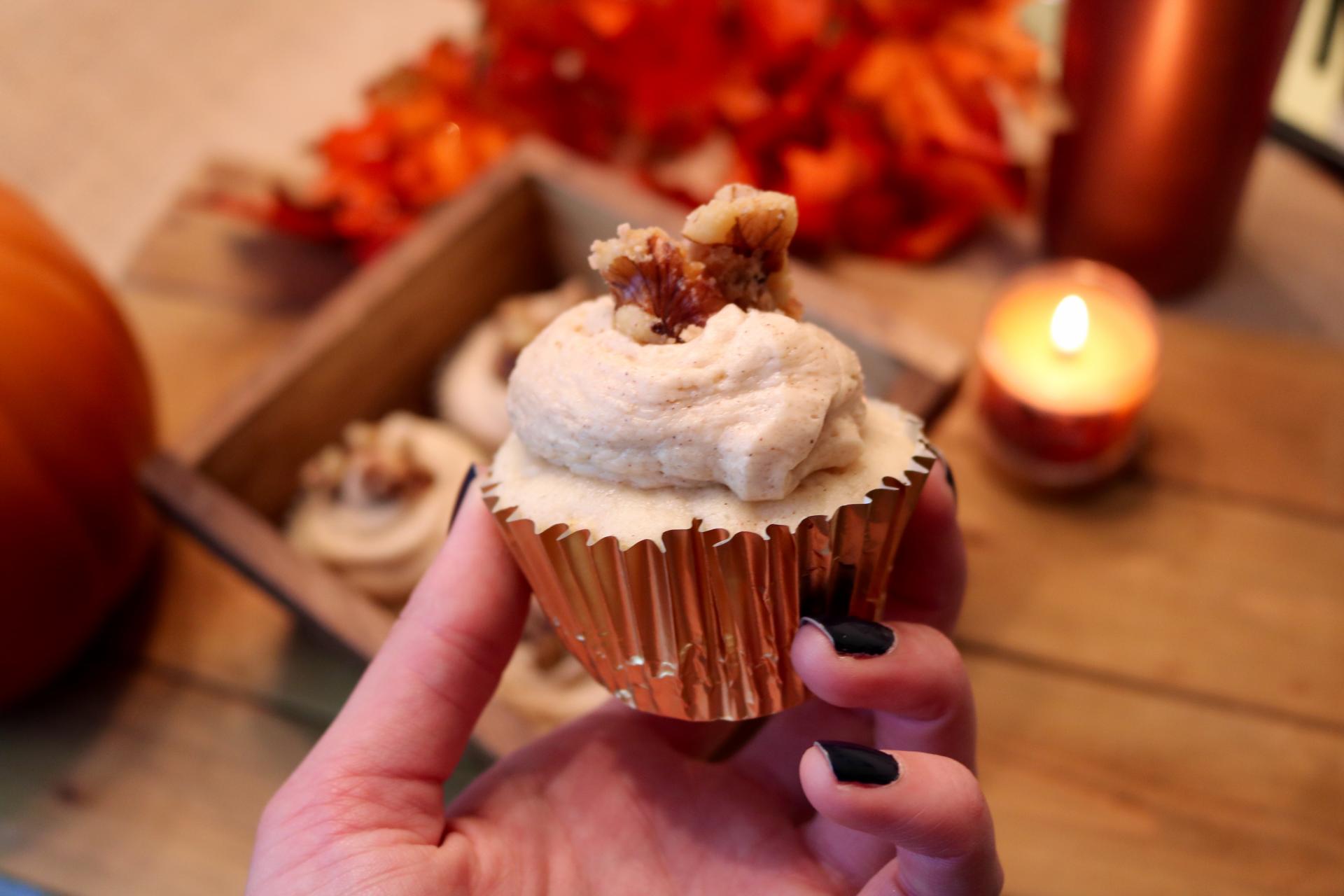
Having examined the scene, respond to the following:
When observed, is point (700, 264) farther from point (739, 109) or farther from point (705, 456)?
point (739, 109)

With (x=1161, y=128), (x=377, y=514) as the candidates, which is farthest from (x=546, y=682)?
(x=1161, y=128)

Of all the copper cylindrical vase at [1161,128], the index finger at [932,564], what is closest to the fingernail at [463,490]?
the index finger at [932,564]

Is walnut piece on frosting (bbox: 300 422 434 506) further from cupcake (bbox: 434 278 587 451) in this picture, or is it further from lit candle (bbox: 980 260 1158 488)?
lit candle (bbox: 980 260 1158 488)

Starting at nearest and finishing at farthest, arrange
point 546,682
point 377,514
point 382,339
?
point 546,682 < point 377,514 < point 382,339

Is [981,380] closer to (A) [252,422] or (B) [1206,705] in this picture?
(B) [1206,705]

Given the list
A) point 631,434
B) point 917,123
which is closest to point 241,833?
point 631,434

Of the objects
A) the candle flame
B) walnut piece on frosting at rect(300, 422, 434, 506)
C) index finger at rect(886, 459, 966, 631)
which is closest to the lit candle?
the candle flame

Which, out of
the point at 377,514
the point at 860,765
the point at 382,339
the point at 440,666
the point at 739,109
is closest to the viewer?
the point at 860,765
